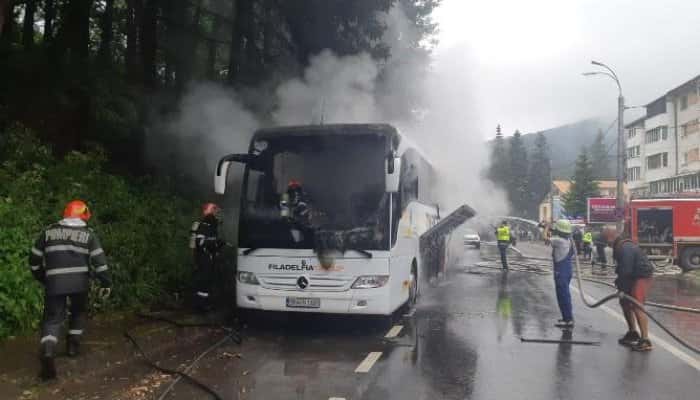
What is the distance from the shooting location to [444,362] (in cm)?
714

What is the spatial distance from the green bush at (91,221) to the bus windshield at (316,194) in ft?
7.26

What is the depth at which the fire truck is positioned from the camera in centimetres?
2483

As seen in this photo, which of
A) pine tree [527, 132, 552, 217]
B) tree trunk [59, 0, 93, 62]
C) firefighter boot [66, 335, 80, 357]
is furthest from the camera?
pine tree [527, 132, 552, 217]

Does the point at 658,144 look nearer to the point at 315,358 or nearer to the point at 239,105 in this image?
the point at 239,105

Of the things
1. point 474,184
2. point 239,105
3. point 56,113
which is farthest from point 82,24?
point 474,184

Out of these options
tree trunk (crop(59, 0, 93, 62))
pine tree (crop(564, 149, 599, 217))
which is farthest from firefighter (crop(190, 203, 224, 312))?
pine tree (crop(564, 149, 599, 217))

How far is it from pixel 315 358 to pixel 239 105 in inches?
363

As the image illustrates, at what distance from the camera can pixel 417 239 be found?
11281mm

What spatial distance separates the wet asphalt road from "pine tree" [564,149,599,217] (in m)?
73.0

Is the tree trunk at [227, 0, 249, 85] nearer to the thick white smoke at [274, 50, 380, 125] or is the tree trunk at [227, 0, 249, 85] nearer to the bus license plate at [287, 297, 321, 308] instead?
the thick white smoke at [274, 50, 380, 125]

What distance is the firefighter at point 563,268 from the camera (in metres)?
9.45

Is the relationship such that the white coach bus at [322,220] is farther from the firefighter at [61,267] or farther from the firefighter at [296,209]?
the firefighter at [61,267]

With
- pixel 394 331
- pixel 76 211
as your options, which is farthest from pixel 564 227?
pixel 76 211

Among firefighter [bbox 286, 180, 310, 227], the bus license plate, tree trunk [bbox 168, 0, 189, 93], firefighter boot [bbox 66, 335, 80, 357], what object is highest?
tree trunk [bbox 168, 0, 189, 93]
